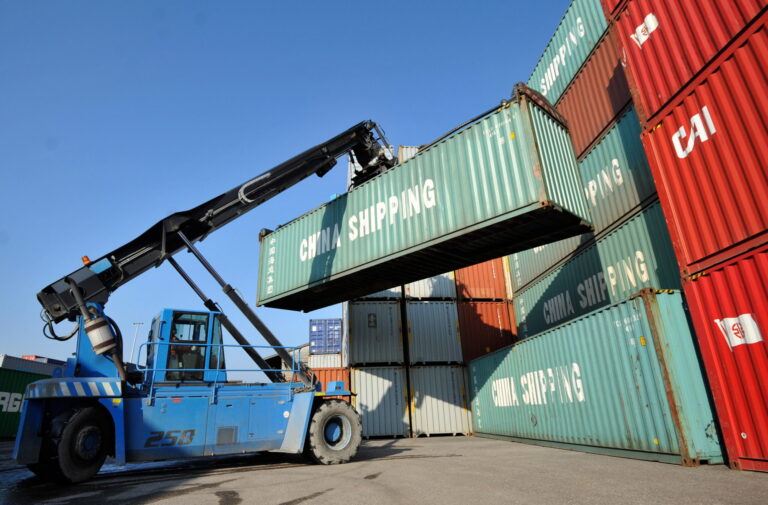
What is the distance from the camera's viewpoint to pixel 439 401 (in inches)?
616

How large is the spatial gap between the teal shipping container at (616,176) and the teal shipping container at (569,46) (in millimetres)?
2871

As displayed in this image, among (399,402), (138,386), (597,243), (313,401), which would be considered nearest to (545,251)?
(597,243)

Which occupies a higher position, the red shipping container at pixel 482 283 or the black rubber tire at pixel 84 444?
the red shipping container at pixel 482 283

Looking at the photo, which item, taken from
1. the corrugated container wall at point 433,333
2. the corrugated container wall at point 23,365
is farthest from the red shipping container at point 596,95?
the corrugated container wall at point 23,365

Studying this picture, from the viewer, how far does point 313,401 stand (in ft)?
28.6

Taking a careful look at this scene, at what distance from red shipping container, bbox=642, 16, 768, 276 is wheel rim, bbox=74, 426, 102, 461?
10.1m

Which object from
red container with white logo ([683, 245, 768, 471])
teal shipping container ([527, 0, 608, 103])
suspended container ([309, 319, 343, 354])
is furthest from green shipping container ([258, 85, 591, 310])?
suspended container ([309, 319, 343, 354])

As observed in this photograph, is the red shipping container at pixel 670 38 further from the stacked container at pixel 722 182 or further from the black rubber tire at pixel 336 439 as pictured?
the black rubber tire at pixel 336 439

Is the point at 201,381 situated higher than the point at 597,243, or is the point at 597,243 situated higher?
the point at 597,243

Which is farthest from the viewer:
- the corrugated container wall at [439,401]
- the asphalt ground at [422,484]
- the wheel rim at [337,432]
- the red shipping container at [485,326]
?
the red shipping container at [485,326]

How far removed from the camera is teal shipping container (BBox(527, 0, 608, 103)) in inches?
448

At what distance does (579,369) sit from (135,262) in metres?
9.77

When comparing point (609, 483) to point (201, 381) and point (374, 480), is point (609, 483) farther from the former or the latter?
point (201, 381)

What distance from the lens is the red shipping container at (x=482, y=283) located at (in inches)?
679
